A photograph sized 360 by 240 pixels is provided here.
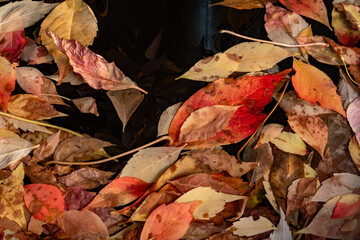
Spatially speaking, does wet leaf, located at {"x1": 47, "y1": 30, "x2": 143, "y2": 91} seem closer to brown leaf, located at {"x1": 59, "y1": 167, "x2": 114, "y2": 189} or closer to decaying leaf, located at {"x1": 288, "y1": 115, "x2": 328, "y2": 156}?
brown leaf, located at {"x1": 59, "y1": 167, "x2": 114, "y2": 189}

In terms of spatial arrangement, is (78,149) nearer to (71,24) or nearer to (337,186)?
(71,24)

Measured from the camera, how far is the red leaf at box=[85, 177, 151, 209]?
0.58m

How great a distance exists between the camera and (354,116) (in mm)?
576

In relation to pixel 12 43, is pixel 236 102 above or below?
below

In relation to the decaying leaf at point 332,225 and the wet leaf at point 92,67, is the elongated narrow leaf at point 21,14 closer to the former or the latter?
the wet leaf at point 92,67

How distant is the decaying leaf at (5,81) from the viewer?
566 millimetres

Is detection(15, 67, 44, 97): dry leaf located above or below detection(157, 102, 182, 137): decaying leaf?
above

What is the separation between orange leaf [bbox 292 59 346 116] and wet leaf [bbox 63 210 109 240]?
33 centimetres

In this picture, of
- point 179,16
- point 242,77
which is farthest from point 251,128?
point 179,16

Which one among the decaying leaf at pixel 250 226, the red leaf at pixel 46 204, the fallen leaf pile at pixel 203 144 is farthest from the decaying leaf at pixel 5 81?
the decaying leaf at pixel 250 226

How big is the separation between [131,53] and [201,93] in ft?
0.38

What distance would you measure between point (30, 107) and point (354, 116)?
1.46 ft

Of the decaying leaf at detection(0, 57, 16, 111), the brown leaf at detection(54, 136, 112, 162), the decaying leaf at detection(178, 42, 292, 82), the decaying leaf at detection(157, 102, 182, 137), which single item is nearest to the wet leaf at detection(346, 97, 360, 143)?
the decaying leaf at detection(178, 42, 292, 82)

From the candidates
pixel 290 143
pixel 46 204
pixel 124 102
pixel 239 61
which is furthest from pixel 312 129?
pixel 46 204
